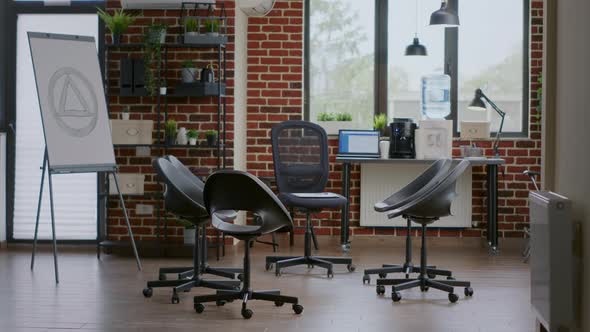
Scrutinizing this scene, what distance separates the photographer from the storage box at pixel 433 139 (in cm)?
810

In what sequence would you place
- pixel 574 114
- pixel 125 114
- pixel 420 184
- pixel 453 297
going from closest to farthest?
1. pixel 574 114
2. pixel 453 297
3. pixel 420 184
4. pixel 125 114

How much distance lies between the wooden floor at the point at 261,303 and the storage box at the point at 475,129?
1.33 metres

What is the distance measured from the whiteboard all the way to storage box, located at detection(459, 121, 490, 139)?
335 cm

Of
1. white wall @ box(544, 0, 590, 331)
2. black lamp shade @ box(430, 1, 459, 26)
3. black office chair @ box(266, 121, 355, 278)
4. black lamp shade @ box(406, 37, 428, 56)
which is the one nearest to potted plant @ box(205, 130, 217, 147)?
black office chair @ box(266, 121, 355, 278)

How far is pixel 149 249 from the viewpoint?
25.4 ft

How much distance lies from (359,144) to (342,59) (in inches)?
44.0

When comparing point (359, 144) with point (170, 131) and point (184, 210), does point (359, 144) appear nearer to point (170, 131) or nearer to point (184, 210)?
point (170, 131)

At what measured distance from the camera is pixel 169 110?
8.08 m

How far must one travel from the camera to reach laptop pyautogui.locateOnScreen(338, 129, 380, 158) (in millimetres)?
8172

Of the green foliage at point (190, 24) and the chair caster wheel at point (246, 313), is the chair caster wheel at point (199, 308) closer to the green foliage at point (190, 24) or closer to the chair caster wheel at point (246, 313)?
the chair caster wheel at point (246, 313)

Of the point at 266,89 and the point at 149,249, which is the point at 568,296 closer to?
the point at 149,249

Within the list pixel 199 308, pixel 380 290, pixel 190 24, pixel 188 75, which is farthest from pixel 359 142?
pixel 199 308

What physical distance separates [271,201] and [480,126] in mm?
3975

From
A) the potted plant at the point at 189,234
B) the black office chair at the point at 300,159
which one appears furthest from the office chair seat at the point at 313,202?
the potted plant at the point at 189,234
